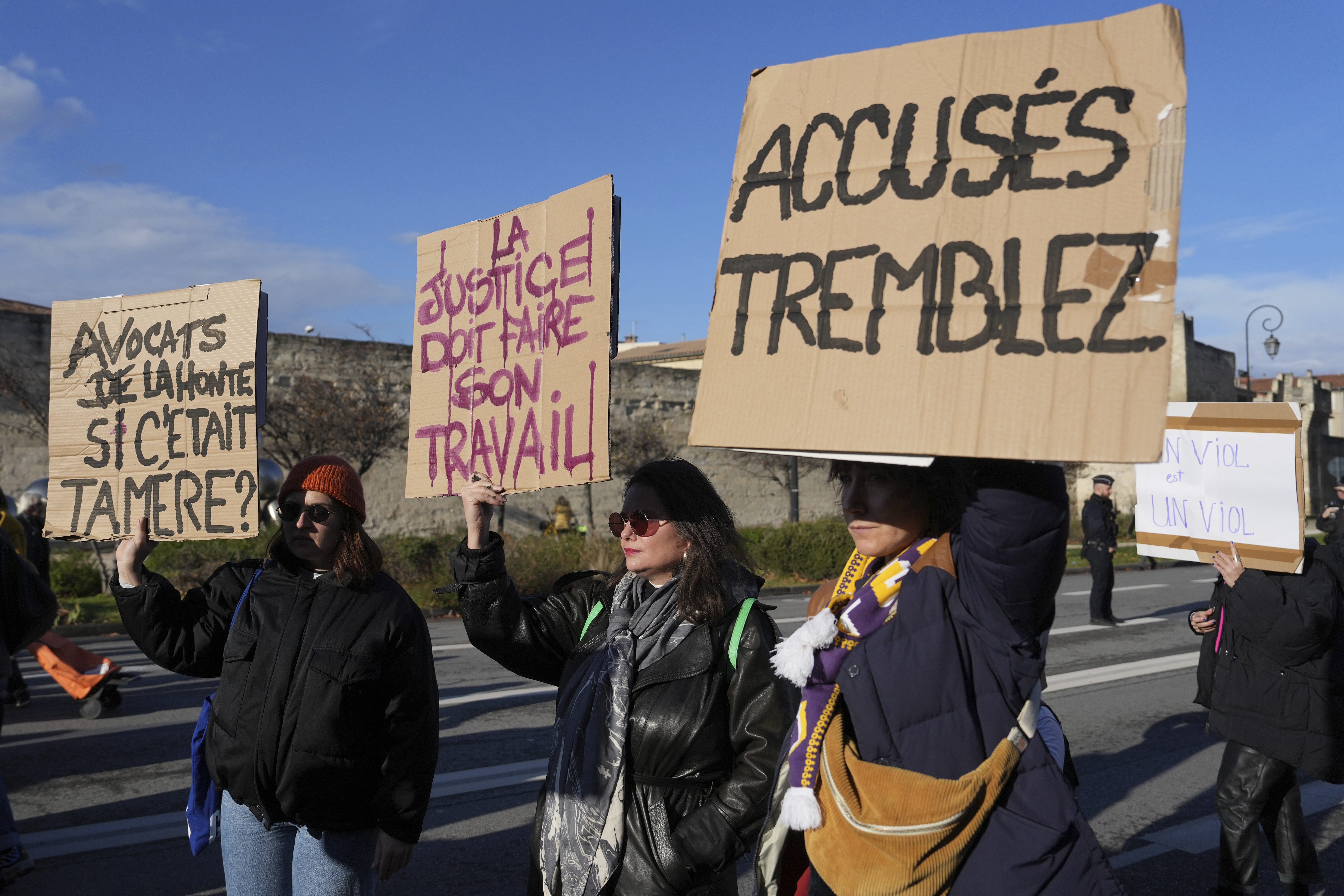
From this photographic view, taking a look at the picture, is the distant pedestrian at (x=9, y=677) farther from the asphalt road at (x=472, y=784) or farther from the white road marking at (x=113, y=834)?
the white road marking at (x=113, y=834)

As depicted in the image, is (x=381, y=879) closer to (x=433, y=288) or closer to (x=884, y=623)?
(x=884, y=623)

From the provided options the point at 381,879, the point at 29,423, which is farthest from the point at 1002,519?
the point at 29,423

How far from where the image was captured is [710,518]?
278 cm

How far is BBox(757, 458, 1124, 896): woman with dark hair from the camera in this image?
188cm

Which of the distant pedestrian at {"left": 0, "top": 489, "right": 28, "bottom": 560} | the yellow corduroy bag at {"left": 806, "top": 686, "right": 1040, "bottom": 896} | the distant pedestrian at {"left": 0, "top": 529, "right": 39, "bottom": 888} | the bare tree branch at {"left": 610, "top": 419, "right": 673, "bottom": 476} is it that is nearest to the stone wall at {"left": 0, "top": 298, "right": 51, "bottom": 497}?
the distant pedestrian at {"left": 0, "top": 489, "right": 28, "bottom": 560}

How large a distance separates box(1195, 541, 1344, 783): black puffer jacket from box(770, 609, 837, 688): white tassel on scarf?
8.76 feet

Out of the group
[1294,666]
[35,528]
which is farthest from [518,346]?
[35,528]

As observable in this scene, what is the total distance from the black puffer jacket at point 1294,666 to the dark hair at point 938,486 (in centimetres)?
254

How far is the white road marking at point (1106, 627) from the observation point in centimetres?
1248

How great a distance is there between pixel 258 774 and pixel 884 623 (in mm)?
1757

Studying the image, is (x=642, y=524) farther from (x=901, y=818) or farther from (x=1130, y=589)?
(x=1130, y=589)

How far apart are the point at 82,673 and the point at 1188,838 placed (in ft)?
25.0

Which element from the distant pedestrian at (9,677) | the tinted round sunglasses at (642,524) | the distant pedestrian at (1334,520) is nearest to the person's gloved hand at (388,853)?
the tinted round sunglasses at (642,524)

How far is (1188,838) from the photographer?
511cm
